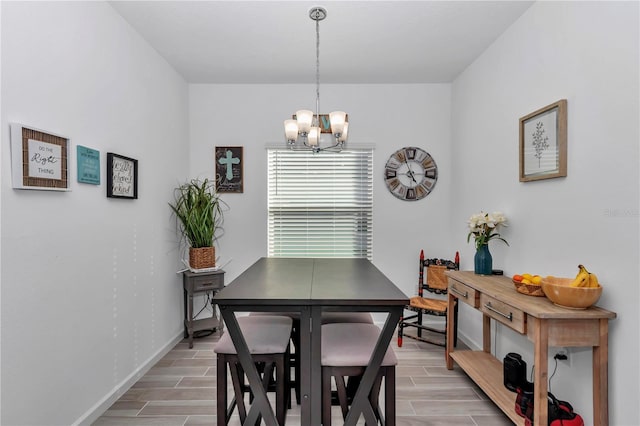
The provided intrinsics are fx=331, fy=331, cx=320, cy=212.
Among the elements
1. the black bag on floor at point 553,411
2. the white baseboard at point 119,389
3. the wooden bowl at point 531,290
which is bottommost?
the white baseboard at point 119,389

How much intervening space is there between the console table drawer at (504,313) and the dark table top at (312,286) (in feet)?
2.28

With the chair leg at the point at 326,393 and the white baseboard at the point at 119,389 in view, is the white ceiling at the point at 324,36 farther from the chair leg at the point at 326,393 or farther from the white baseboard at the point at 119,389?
the white baseboard at the point at 119,389

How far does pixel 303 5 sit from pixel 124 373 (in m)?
2.99

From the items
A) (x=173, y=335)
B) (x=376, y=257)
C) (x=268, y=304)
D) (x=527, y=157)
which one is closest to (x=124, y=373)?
(x=173, y=335)

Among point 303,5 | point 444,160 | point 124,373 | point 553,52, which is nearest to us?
point 553,52

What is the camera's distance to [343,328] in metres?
1.96

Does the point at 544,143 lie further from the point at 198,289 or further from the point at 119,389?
the point at 119,389

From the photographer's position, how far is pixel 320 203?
153 inches

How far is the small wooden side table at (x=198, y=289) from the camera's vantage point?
10.6 ft

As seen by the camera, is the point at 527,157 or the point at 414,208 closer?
the point at 527,157

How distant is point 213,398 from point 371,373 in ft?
4.53

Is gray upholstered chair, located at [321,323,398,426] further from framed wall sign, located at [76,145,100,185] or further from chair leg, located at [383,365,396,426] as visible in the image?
framed wall sign, located at [76,145,100,185]

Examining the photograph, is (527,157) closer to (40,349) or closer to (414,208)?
(414,208)

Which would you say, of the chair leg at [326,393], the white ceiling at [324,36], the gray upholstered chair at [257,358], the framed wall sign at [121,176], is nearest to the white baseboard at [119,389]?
the gray upholstered chair at [257,358]
